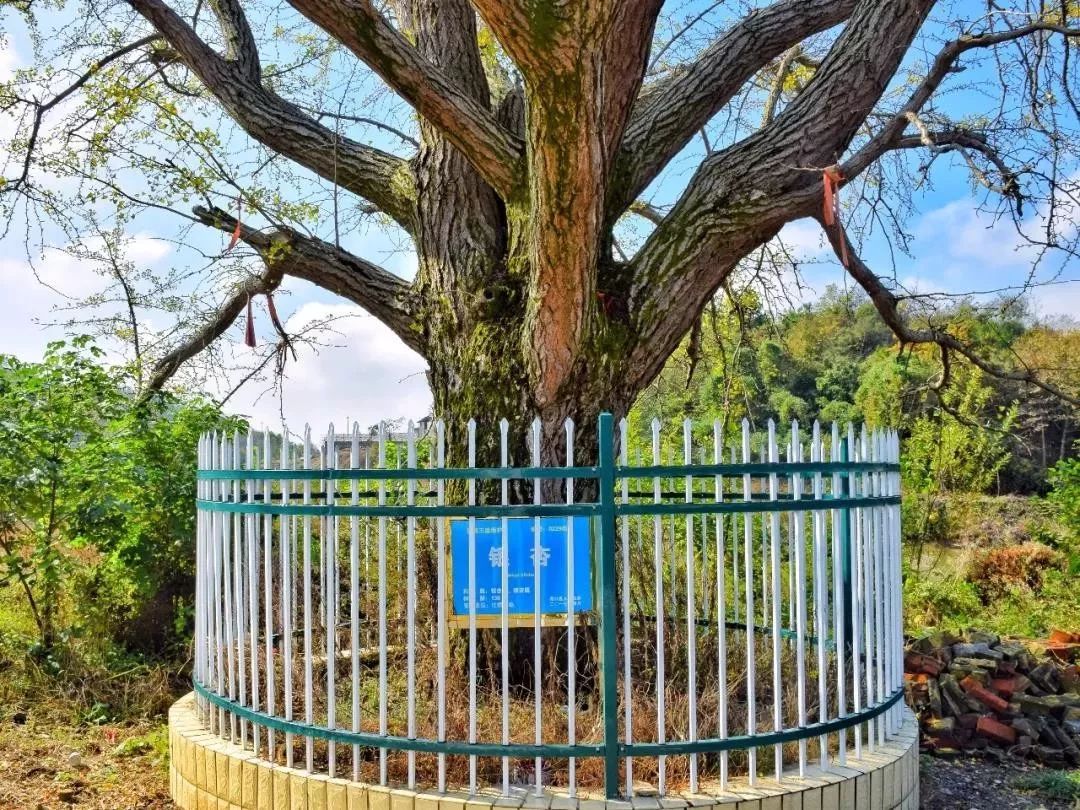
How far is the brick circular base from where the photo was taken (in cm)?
396

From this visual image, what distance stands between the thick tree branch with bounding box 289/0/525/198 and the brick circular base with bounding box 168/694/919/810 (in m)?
3.73

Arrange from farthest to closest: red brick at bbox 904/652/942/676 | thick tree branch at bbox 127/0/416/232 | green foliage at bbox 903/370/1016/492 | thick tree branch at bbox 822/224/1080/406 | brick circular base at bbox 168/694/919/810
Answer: green foliage at bbox 903/370/1016/492 → thick tree branch at bbox 822/224/1080/406 → red brick at bbox 904/652/942/676 → thick tree branch at bbox 127/0/416/232 → brick circular base at bbox 168/694/919/810

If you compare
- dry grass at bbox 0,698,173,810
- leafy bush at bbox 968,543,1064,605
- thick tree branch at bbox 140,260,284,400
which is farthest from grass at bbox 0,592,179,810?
leafy bush at bbox 968,543,1064,605

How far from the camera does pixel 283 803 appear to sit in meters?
4.38

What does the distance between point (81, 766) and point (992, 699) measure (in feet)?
20.6

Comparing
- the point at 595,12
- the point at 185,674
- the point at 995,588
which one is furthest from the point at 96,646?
the point at 995,588

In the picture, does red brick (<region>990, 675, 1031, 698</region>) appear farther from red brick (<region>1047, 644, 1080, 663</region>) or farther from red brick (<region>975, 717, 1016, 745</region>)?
red brick (<region>1047, 644, 1080, 663</region>)

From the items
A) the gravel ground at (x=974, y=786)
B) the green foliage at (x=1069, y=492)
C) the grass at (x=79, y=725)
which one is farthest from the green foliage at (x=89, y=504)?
the green foliage at (x=1069, y=492)

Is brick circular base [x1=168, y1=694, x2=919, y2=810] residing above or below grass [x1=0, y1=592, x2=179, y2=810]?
above

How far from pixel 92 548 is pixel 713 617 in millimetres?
5641

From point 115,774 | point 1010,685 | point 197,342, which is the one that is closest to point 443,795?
point 115,774

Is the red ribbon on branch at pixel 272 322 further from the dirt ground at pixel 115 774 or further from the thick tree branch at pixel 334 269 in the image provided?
the dirt ground at pixel 115 774

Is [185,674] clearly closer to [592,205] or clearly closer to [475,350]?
[475,350]

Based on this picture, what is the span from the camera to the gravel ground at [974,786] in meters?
5.40
